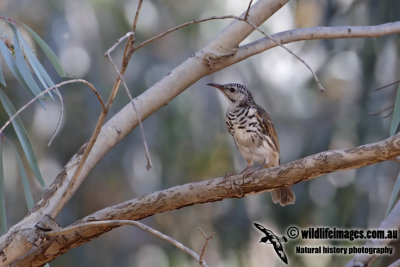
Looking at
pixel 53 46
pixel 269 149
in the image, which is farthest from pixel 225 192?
pixel 53 46

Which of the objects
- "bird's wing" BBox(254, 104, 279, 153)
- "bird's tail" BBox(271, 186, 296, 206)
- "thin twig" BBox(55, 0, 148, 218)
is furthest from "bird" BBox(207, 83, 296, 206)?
"thin twig" BBox(55, 0, 148, 218)

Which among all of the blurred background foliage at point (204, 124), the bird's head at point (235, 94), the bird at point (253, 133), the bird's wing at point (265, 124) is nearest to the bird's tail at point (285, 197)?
the bird at point (253, 133)

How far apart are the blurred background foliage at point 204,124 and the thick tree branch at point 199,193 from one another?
3.68m

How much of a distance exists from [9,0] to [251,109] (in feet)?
15.6

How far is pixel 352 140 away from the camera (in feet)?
21.8

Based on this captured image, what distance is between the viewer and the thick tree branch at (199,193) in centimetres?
244

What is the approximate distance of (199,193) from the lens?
2.66 m

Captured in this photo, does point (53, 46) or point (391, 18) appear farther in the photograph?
point (53, 46)

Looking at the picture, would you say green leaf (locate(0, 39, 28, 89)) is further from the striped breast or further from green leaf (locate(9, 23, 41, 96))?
the striped breast

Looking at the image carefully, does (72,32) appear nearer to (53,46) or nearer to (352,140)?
(53,46)

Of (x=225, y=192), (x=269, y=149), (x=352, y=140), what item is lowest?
(x=225, y=192)

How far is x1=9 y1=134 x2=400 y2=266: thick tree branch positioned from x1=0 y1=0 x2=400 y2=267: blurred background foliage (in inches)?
145

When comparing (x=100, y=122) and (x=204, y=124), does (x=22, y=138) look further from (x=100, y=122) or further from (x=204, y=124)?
(x=204, y=124)

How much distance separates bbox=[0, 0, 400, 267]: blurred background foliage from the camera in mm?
6461
